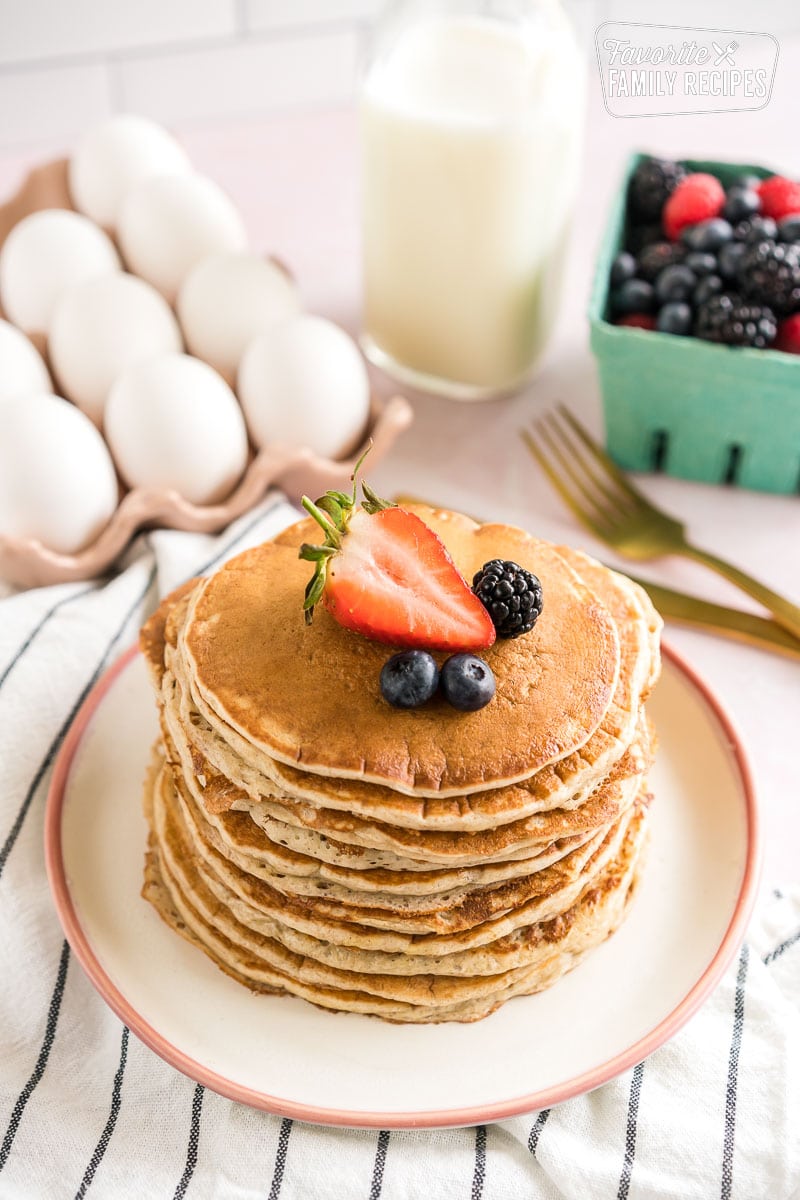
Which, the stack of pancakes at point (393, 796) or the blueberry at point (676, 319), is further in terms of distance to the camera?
the blueberry at point (676, 319)

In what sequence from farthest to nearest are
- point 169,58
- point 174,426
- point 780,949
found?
point 169,58
point 174,426
point 780,949

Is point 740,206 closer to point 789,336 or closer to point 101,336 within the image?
point 789,336

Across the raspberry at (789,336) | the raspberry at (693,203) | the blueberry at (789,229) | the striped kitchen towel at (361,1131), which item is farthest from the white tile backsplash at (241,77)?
the striped kitchen towel at (361,1131)

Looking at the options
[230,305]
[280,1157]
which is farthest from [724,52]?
[280,1157]

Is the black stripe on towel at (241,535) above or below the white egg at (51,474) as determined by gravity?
below

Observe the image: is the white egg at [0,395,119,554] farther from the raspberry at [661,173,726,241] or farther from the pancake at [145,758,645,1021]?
the raspberry at [661,173,726,241]

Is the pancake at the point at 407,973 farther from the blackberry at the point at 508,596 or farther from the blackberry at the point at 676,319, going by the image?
the blackberry at the point at 676,319

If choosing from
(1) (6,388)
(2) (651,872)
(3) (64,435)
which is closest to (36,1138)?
(2) (651,872)
